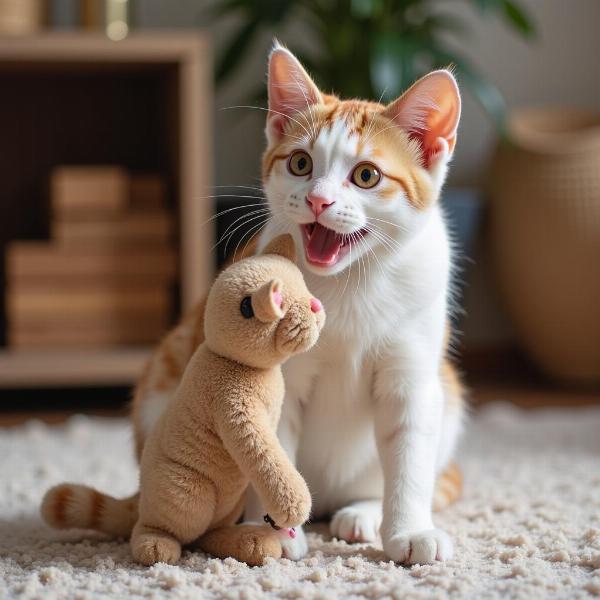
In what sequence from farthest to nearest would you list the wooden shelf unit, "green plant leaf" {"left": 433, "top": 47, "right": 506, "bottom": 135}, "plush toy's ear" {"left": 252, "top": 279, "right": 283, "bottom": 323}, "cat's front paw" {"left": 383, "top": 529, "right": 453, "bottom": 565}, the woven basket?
the woven basket → "green plant leaf" {"left": 433, "top": 47, "right": 506, "bottom": 135} → the wooden shelf unit → "cat's front paw" {"left": 383, "top": 529, "right": 453, "bottom": 565} → "plush toy's ear" {"left": 252, "top": 279, "right": 283, "bottom": 323}

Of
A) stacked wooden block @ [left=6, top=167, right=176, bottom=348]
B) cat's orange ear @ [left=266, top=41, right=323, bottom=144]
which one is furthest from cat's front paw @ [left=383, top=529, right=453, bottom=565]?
stacked wooden block @ [left=6, top=167, right=176, bottom=348]

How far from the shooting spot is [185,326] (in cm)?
132

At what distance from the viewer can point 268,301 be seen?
3.01 ft

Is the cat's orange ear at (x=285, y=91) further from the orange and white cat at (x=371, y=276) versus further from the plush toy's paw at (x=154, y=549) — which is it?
the plush toy's paw at (x=154, y=549)

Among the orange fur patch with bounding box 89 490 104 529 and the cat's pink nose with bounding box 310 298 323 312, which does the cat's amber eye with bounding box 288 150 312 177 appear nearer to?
the cat's pink nose with bounding box 310 298 323 312

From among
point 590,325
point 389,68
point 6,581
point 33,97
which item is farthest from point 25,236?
point 6,581

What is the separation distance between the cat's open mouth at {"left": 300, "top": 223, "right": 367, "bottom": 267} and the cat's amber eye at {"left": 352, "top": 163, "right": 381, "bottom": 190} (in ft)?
0.17

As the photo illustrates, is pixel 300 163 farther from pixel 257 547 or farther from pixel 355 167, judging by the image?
pixel 257 547

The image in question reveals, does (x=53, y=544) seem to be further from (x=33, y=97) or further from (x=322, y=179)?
(x=33, y=97)

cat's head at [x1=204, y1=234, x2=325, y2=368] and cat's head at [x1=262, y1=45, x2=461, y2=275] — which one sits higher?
cat's head at [x1=262, y1=45, x2=461, y2=275]

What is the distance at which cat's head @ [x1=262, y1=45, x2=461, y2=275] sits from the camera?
1.02 m

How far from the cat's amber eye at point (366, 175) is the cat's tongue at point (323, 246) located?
0.06 m

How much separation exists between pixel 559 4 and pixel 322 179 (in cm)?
207

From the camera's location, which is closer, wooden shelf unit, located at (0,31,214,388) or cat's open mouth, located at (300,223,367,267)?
cat's open mouth, located at (300,223,367,267)
